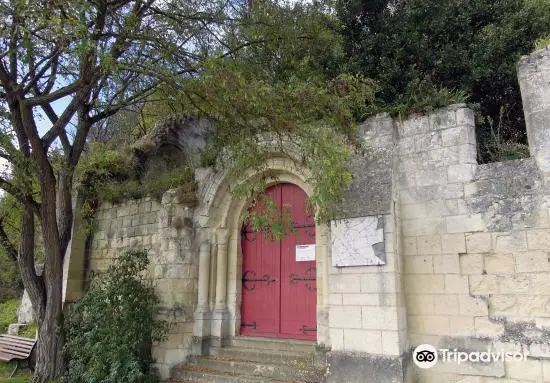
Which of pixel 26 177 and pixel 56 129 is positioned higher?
pixel 56 129

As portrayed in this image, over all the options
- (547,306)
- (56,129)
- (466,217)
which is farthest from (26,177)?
(547,306)

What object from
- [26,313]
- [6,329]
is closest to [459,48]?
[26,313]

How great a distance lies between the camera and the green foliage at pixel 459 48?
579 cm

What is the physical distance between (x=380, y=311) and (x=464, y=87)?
342cm

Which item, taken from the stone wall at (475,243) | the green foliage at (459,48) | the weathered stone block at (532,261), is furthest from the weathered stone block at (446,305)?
the green foliage at (459,48)

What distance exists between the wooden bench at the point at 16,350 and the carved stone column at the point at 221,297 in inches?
140

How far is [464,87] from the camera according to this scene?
5.74m

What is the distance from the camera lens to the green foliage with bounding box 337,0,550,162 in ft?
19.0

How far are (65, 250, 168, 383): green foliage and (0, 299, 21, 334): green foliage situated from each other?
6138 mm

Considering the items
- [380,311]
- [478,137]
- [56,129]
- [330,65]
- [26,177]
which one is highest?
[330,65]

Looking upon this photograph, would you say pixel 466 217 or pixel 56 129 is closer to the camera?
pixel 466 217

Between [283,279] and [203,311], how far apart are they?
125 cm

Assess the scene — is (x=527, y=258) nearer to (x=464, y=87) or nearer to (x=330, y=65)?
(x=464, y=87)

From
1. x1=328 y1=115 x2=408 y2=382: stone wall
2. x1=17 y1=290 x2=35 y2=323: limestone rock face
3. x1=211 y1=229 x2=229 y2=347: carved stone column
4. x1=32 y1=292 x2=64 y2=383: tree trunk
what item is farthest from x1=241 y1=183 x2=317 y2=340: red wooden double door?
x1=17 y1=290 x2=35 y2=323: limestone rock face
